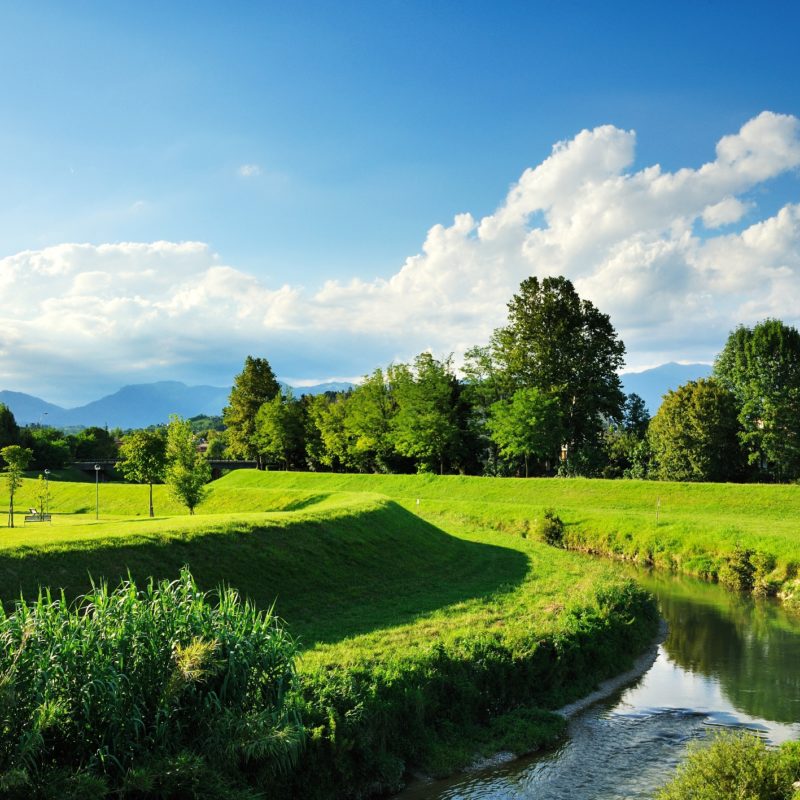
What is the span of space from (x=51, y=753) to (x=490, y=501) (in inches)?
2272

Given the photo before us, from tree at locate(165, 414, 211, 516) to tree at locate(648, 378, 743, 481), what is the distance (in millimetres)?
40982

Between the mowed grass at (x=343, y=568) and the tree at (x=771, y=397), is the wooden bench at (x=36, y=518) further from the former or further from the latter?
the tree at (x=771, y=397)

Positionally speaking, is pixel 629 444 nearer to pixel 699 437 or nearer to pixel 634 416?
Result: pixel 634 416

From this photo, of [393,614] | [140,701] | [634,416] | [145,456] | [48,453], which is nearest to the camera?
[140,701]

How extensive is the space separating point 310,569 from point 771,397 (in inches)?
1929

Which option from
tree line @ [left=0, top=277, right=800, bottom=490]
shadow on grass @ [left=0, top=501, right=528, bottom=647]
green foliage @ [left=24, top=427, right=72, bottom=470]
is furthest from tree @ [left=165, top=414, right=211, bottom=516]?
green foliage @ [left=24, top=427, right=72, bottom=470]

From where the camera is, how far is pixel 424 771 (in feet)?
51.3

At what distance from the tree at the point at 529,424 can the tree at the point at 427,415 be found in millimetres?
9011

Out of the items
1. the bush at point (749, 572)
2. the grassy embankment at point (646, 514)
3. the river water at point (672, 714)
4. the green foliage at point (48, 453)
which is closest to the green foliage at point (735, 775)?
the river water at point (672, 714)

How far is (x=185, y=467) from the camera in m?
52.8

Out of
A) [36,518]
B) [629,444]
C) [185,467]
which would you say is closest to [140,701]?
[185,467]

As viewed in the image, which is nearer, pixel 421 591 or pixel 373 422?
pixel 421 591

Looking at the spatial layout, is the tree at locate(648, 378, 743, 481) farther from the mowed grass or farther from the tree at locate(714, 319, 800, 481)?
the mowed grass

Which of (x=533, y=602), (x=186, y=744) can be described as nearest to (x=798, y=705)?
(x=533, y=602)
